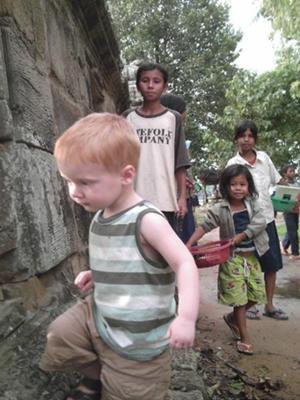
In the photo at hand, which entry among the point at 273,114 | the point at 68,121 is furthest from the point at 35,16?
the point at 273,114

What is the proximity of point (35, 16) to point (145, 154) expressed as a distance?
1.13 meters

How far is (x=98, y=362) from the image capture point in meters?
1.54

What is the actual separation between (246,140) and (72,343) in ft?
9.02

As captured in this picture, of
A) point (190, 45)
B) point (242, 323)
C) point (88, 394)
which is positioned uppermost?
point (190, 45)

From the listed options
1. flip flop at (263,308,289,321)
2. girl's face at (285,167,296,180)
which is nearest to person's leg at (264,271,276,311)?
flip flop at (263,308,289,321)

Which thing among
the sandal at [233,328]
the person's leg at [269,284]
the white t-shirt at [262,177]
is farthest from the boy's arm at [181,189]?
the person's leg at [269,284]

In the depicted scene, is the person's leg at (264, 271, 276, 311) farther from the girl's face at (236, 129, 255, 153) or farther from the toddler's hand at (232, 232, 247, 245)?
the girl's face at (236, 129, 255, 153)

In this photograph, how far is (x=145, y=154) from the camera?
3076 millimetres

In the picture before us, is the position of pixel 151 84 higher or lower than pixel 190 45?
lower

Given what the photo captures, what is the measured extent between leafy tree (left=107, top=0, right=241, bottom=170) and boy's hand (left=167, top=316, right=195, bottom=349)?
62.3 ft

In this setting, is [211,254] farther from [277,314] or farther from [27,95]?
[27,95]

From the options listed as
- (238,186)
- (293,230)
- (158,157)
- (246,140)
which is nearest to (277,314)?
(238,186)

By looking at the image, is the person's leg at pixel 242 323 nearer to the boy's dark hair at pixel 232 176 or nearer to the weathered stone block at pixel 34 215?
the boy's dark hair at pixel 232 176

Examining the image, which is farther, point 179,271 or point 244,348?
point 244,348
